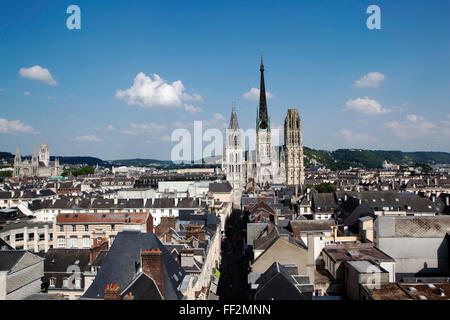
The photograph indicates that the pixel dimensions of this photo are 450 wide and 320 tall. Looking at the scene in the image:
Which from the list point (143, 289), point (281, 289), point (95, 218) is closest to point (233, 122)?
point (95, 218)

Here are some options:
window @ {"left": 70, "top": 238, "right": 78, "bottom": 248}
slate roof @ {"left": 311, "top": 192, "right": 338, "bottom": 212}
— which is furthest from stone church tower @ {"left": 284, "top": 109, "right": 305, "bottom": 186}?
window @ {"left": 70, "top": 238, "right": 78, "bottom": 248}

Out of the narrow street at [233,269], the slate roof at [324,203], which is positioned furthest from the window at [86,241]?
the slate roof at [324,203]

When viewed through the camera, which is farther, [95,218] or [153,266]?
[95,218]

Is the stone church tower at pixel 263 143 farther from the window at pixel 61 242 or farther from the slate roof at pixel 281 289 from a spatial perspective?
the slate roof at pixel 281 289

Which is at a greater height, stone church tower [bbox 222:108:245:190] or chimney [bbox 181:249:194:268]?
stone church tower [bbox 222:108:245:190]

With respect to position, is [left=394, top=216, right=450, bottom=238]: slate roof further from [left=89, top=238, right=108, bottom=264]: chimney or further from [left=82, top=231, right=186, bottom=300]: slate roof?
[left=89, top=238, right=108, bottom=264]: chimney

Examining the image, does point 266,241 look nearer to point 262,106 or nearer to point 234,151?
point 234,151
